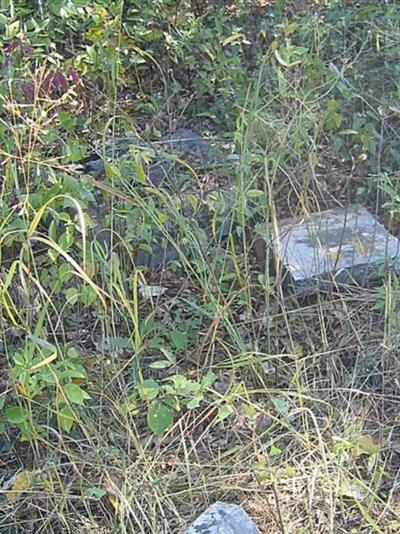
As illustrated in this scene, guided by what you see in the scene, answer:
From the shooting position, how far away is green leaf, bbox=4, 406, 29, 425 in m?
1.76

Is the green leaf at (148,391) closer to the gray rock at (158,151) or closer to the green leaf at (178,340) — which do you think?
the green leaf at (178,340)

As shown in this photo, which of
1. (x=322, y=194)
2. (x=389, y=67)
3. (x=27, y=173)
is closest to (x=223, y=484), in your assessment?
(x=27, y=173)

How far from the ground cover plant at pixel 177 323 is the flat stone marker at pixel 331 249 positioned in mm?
59

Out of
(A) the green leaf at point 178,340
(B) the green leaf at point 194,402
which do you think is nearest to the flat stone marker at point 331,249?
(A) the green leaf at point 178,340

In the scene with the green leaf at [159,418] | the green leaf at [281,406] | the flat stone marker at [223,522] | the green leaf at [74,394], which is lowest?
the flat stone marker at [223,522]

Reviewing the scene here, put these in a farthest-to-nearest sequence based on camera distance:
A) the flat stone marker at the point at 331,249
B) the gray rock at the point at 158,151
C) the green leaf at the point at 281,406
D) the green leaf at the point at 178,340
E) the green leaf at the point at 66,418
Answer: the gray rock at the point at 158,151 < the flat stone marker at the point at 331,249 < the green leaf at the point at 178,340 < the green leaf at the point at 281,406 < the green leaf at the point at 66,418

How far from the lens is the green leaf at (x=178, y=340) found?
207cm

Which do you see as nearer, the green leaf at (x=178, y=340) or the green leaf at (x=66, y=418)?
the green leaf at (x=66, y=418)

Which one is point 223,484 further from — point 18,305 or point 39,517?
point 18,305

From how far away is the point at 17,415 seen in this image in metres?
1.77

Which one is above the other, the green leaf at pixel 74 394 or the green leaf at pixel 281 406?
the green leaf at pixel 74 394

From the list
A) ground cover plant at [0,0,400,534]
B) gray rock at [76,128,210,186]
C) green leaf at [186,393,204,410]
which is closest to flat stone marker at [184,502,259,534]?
ground cover plant at [0,0,400,534]

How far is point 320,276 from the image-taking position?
2320mm

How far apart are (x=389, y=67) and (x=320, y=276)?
117 centimetres
